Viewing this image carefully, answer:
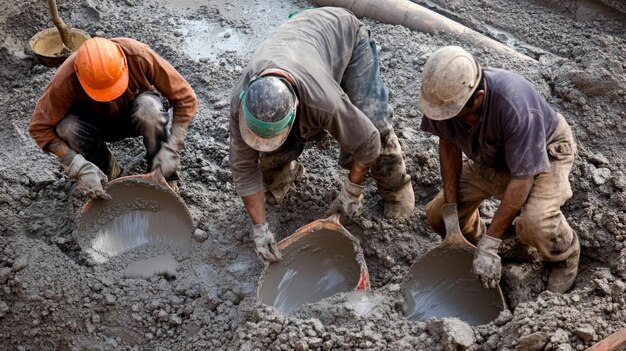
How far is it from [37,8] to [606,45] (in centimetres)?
499

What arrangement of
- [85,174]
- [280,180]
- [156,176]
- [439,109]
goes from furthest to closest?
1. [280,180]
2. [156,176]
3. [85,174]
4. [439,109]

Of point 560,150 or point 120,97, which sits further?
point 120,97

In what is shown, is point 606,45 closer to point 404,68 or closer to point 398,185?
point 404,68

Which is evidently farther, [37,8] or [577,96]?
[37,8]

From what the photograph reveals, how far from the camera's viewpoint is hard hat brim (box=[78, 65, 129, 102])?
4270 mm

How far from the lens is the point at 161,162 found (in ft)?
15.2

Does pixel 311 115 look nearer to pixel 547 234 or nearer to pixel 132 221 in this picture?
pixel 547 234

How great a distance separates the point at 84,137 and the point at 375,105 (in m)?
1.90

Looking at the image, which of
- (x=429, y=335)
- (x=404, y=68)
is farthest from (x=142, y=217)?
(x=404, y=68)

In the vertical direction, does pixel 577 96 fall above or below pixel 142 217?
above

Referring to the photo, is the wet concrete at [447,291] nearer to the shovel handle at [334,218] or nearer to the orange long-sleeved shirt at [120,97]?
the shovel handle at [334,218]

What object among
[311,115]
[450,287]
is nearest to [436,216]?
[450,287]

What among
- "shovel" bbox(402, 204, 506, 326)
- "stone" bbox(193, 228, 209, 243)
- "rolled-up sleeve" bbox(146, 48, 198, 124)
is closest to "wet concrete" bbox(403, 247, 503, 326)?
"shovel" bbox(402, 204, 506, 326)

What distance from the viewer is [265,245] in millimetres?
4176
